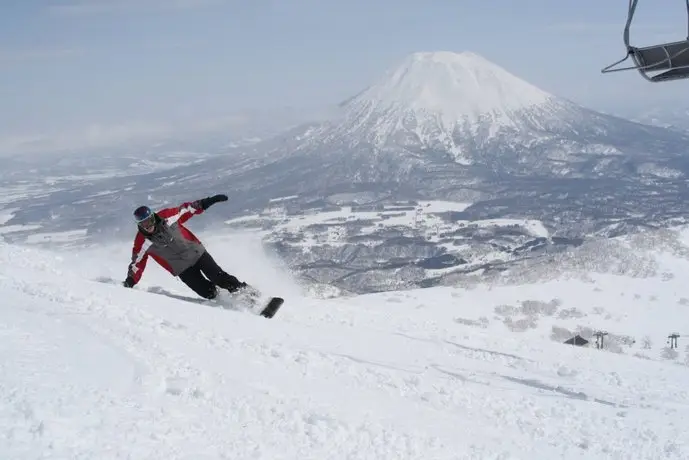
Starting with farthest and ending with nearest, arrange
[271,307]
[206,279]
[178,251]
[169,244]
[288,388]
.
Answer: [206,279]
[178,251]
[169,244]
[271,307]
[288,388]

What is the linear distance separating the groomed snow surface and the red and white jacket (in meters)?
0.85

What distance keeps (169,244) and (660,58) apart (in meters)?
9.13

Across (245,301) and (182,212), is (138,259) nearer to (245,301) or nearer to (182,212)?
(182,212)

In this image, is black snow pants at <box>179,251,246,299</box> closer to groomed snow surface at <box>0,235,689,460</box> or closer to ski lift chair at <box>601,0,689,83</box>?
groomed snow surface at <box>0,235,689,460</box>

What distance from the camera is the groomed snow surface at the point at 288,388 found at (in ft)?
18.7

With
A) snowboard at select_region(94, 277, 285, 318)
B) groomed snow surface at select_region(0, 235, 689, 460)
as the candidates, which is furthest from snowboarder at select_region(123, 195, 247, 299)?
groomed snow surface at select_region(0, 235, 689, 460)

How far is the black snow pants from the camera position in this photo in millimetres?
13039

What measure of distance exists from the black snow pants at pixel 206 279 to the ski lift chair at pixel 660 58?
325 inches

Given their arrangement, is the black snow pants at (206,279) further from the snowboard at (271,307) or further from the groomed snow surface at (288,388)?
the snowboard at (271,307)

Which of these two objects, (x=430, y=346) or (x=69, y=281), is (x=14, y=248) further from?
(x=430, y=346)

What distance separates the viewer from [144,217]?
12.0m

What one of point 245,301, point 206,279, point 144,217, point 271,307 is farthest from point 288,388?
point 206,279

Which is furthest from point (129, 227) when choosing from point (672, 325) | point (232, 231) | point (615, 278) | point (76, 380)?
point (76, 380)

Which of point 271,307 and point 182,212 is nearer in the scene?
point 271,307
